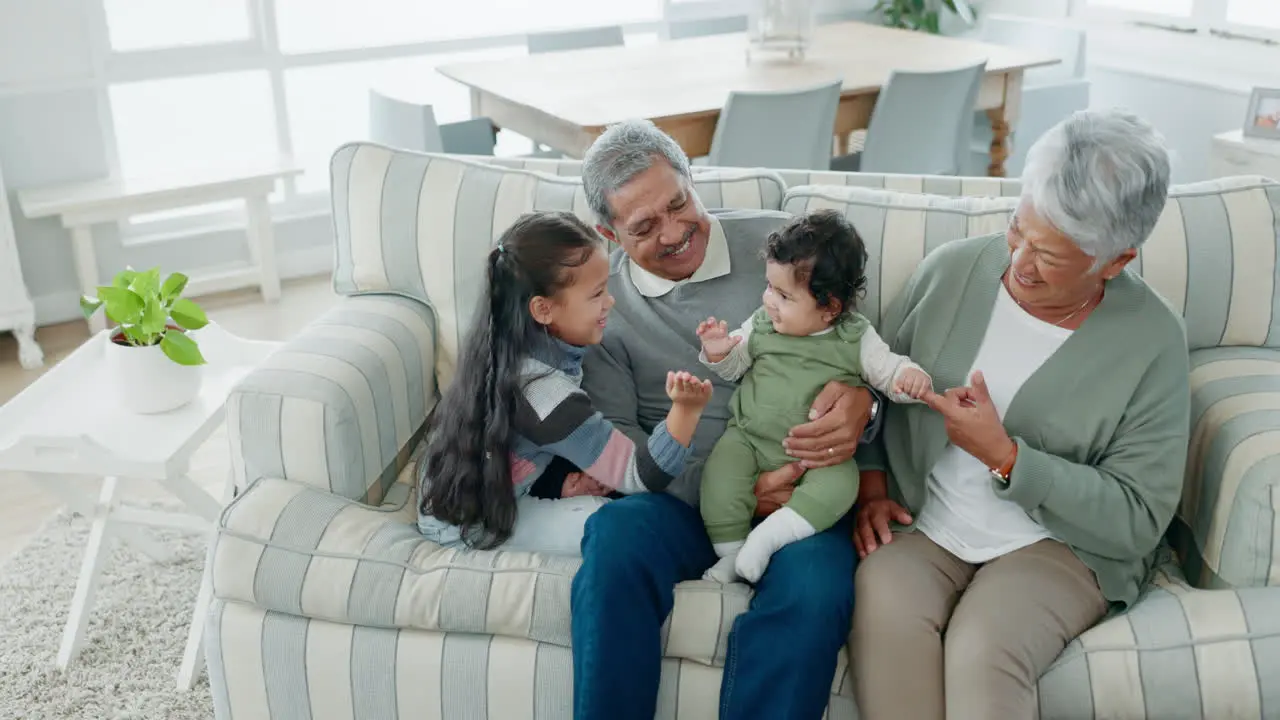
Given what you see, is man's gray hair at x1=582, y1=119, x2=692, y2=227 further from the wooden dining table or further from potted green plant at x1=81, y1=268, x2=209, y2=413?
the wooden dining table

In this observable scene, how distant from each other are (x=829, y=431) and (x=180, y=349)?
1.12 metres

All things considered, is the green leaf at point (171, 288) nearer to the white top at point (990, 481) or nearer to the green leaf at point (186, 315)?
the green leaf at point (186, 315)

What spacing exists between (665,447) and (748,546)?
0.19 meters

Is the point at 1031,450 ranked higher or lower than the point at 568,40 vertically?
lower

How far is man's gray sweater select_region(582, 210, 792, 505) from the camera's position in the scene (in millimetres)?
1960

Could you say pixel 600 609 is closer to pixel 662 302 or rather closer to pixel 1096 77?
pixel 662 302

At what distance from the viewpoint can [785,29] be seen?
152 inches

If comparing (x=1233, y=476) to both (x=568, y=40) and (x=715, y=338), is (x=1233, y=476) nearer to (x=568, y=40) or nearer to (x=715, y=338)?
(x=715, y=338)

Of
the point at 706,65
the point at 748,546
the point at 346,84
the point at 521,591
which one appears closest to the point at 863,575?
the point at 748,546

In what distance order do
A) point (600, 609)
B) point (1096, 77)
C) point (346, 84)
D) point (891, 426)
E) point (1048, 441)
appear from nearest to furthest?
point (600, 609), point (1048, 441), point (891, 426), point (346, 84), point (1096, 77)

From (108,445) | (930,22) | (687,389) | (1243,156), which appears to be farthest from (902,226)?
(930,22)

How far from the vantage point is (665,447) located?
70.1 inches

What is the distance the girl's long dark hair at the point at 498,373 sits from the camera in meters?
1.81

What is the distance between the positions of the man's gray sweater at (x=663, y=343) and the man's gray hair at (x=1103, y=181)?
1.59 ft
